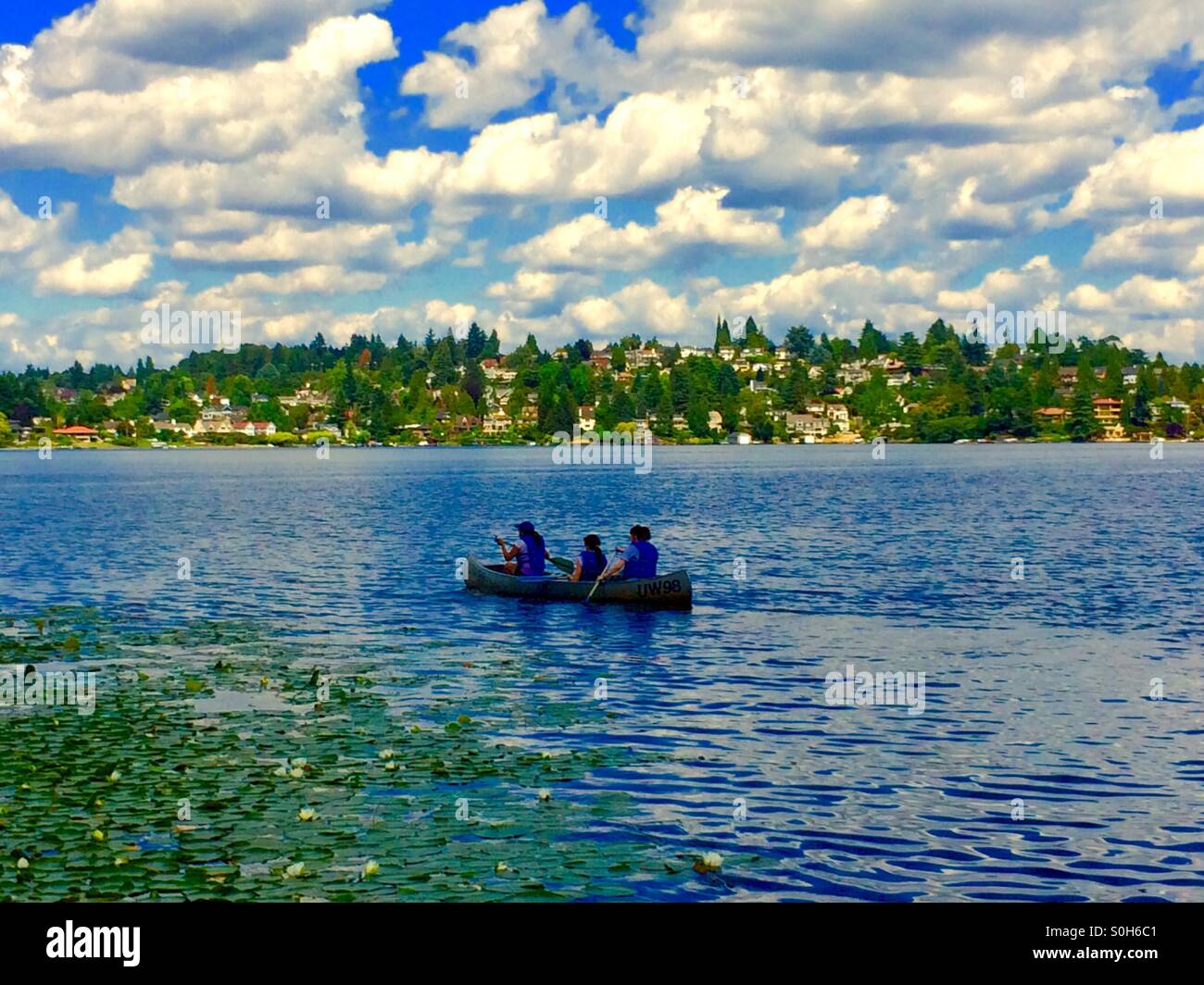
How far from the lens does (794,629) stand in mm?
38594

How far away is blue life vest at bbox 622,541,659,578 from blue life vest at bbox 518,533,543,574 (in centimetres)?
445

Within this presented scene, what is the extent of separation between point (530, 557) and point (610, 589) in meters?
4.35

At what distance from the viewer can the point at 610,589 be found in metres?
42.7

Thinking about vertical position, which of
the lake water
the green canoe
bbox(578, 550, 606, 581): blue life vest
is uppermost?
bbox(578, 550, 606, 581): blue life vest

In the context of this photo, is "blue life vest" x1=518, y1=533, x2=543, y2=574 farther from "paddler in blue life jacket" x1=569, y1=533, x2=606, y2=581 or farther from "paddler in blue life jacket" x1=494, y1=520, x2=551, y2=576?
"paddler in blue life jacket" x1=569, y1=533, x2=606, y2=581

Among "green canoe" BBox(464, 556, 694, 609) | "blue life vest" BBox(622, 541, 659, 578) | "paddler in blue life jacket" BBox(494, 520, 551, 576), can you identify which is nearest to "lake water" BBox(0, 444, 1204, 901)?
"green canoe" BBox(464, 556, 694, 609)

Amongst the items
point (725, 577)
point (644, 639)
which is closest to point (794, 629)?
point (644, 639)

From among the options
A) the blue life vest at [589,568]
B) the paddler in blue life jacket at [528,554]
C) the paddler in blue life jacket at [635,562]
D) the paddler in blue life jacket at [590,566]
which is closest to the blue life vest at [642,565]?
the paddler in blue life jacket at [635,562]

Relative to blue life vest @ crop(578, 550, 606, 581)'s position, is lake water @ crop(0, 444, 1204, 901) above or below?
below

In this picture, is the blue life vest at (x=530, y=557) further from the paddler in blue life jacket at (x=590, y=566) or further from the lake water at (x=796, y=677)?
the paddler in blue life jacket at (x=590, y=566)

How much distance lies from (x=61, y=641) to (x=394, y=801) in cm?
1940

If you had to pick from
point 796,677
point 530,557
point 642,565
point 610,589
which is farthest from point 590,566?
point 796,677

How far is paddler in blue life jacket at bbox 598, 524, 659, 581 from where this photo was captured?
4241cm

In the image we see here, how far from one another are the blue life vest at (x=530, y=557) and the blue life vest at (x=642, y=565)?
175 inches
